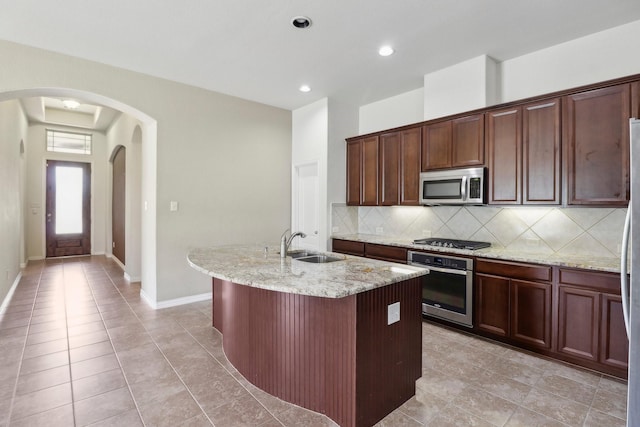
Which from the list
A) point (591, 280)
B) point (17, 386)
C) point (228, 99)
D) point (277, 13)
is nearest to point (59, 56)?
point (228, 99)

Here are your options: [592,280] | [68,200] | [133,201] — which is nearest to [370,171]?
[592,280]

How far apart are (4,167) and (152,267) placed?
2.39 metres

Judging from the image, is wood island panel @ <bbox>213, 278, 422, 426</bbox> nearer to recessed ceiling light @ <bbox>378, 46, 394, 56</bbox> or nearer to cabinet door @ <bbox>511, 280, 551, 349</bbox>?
cabinet door @ <bbox>511, 280, 551, 349</bbox>

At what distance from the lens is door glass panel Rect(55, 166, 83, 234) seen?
25.4ft

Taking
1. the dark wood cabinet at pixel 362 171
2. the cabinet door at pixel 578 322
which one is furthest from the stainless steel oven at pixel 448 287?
the dark wood cabinet at pixel 362 171

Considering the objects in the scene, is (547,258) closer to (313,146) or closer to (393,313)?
(393,313)

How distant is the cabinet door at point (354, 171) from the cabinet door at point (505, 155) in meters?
1.85

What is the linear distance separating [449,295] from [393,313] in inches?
63.1

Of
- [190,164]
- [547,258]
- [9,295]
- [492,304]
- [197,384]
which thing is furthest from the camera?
[9,295]

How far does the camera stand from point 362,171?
4.66 metres

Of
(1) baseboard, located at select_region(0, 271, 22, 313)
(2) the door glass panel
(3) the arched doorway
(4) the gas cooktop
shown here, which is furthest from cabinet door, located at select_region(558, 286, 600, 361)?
(2) the door glass panel

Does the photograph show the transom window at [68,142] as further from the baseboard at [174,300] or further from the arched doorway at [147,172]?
the baseboard at [174,300]

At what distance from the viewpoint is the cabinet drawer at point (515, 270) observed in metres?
2.71

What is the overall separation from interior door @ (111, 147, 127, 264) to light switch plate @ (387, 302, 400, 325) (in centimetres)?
611
